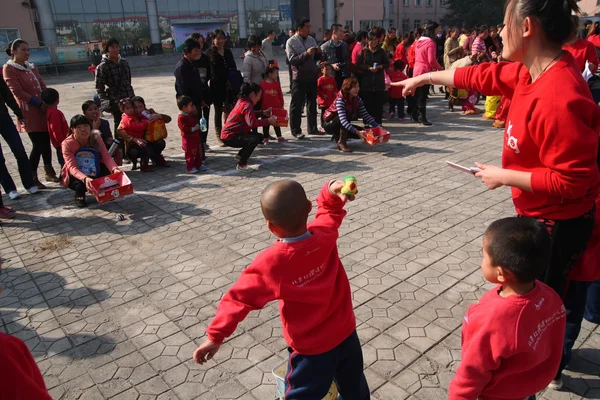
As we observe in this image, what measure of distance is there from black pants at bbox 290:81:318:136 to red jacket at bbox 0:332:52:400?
7876 mm

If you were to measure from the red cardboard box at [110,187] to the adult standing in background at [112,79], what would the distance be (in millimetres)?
2187

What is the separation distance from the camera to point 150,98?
15734 millimetres

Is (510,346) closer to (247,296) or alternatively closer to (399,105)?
(247,296)

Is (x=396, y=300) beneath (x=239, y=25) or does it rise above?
beneath

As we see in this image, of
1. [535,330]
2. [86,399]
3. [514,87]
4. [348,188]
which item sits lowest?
[86,399]

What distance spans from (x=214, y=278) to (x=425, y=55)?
7.33 m

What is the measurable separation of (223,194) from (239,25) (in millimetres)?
37490

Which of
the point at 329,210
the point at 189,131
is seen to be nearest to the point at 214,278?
the point at 329,210

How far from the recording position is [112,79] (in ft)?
24.9

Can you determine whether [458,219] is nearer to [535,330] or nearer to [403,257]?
[403,257]

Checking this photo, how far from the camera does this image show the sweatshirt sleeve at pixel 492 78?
238 cm

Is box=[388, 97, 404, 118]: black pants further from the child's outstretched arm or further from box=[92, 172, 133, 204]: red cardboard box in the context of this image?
the child's outstretched arm

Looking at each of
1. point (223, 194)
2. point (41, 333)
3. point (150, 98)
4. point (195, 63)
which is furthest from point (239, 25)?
point (41, 333)

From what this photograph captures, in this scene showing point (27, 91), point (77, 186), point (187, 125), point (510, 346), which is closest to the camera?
point (510, 346)
